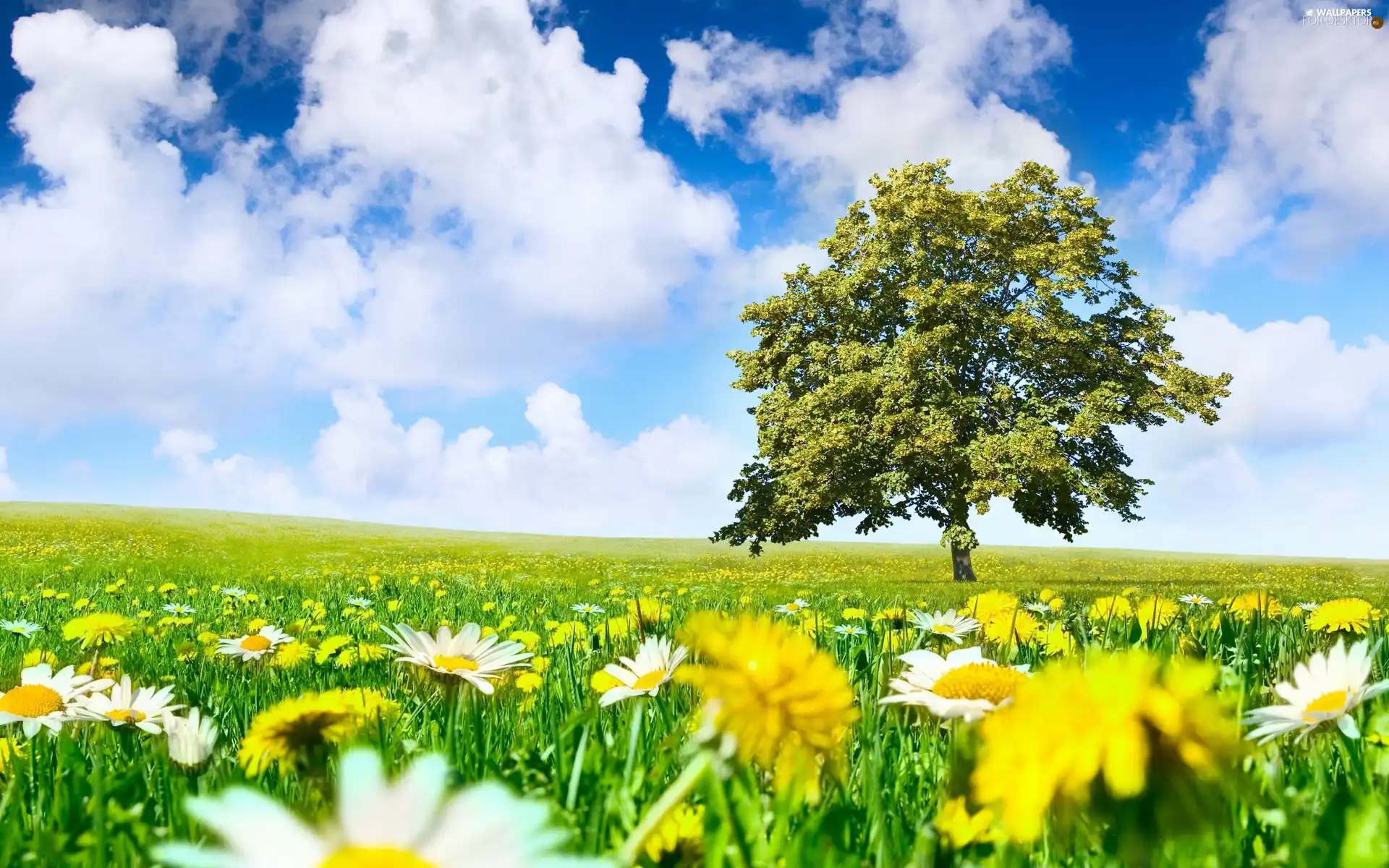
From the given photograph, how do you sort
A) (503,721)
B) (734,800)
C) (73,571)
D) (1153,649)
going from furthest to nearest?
(73,571), (1153,649), (503,721), (734,800)

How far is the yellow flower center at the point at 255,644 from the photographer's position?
3.45m

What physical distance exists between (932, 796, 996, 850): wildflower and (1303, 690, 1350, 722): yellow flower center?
0.57 m

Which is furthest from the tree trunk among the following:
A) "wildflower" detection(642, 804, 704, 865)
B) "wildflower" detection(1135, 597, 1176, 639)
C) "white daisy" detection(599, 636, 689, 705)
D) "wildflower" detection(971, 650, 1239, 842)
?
"wildflower" detection(971, 650, 1239, 842)

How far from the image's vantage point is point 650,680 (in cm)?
189

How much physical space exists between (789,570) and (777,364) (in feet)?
19.3

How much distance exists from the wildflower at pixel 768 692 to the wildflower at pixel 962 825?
1.12 ft

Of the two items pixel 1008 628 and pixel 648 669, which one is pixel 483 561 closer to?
pixel 1008 628

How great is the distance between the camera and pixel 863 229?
26422 millimetres

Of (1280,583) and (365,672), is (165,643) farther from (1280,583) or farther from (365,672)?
(1280,583)

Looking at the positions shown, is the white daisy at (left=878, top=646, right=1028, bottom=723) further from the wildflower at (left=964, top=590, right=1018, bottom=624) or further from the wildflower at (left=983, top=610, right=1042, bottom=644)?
the wildflower at (left=964, top=590, right=1018, bottom=624)

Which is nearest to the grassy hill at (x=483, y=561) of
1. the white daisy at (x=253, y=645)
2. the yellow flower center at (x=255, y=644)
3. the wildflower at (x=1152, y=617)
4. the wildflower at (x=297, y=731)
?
the wildflower at (x=1152, y=617)

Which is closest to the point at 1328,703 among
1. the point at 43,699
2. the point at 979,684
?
the point at 979,684

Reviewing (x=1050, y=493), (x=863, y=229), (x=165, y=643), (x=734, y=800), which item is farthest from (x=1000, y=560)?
(x=734, y=800)

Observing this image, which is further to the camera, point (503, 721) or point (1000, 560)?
point (1000, 560)
